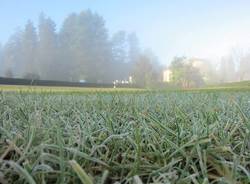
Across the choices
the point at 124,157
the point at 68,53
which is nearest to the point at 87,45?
the point at 68,53

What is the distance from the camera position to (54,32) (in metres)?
33.2

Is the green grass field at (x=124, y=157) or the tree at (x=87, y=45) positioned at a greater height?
the tree at (x=87, y=45)

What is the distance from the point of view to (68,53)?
104ft

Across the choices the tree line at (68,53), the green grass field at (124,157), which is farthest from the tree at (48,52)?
the green grass field at (124,157)

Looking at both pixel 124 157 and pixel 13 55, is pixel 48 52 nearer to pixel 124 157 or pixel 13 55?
pixel 13 55

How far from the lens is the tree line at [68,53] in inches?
1224

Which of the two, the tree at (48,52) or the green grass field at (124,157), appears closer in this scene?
the green grass field at (124,157)

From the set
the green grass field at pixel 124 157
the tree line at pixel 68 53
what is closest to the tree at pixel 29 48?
the tree line at pixel 68 53

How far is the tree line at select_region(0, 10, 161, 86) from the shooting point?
31094 millimetres

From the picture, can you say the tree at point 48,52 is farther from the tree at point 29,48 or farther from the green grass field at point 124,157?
the green grass field at point 124,157

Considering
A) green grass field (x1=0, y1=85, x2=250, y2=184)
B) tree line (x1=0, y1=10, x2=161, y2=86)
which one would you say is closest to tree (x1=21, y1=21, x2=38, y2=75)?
tree line (x1=0, y1=10, x2=161, y2=86)

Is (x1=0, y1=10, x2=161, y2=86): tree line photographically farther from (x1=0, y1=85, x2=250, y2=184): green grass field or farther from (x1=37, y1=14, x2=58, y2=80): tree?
(x1=0, y1=85, x2=250, y2=184): green grass field

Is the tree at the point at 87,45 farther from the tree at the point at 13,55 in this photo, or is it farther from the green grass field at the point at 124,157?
the green grass field at the point at 124,157

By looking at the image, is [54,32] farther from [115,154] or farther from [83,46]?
[115,154]
